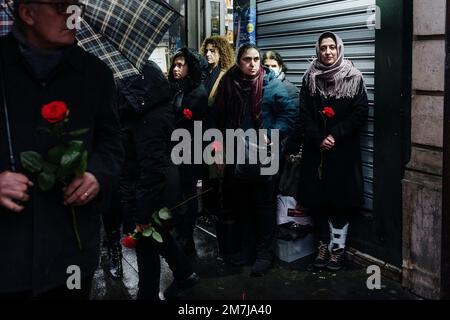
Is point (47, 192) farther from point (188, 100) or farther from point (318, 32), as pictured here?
point (318, 32)

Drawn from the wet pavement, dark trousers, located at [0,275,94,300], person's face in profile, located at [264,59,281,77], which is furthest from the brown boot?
dark trousers, located at [0,275,94,300]

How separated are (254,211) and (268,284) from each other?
84 cm

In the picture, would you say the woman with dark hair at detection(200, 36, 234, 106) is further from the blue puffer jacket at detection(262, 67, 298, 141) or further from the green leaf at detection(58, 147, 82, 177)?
the green leaf at detection(58, 147, 82, 177)

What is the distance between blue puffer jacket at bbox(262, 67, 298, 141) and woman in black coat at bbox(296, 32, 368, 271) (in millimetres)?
151

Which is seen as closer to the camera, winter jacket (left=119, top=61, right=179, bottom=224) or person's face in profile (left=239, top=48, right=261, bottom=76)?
winter jacket (left=119, top=61, right=179, bottom=224)

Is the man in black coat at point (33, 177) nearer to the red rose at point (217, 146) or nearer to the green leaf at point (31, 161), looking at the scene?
the green leaf at point (31, 161)

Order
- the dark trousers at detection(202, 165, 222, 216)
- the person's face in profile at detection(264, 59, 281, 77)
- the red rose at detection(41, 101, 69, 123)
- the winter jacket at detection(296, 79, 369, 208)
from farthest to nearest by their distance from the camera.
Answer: the dark trousers at detection(202, 165, 222, 216) < the person's face in profile at detection(264, 59, 281, 77) < the winter jacket at detection(296, 79, 369, 208) < the red rose at detection(41, 101, 69, 123)

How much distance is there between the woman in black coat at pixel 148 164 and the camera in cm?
431

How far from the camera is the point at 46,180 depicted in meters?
2.25

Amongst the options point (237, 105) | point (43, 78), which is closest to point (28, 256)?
point (43, 78)

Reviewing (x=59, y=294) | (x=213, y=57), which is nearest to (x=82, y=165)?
(x=59, y=294)

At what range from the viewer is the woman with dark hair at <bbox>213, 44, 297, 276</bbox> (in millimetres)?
5648

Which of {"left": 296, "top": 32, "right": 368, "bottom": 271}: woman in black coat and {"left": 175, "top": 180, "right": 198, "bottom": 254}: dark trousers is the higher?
{"left": 296, "top": 32, "right": 368, "bottom": 271}: woman in black coat
